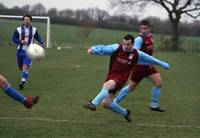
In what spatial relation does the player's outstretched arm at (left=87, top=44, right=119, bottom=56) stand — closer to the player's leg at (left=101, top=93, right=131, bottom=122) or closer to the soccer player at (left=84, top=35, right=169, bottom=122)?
the soccer player at (left=84, top=35, right=169, bottom=122)

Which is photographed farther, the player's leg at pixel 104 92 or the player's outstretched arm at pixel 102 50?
the player's outstretched arm at pixel 102 50

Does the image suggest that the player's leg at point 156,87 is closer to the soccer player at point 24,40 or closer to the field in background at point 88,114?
the field in background at point 88,114

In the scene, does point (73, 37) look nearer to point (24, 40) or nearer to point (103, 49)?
point (24, 40)

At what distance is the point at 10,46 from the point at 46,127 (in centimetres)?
3893

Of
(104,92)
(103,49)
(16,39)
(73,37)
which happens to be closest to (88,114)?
(104,92)

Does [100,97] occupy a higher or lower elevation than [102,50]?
lower

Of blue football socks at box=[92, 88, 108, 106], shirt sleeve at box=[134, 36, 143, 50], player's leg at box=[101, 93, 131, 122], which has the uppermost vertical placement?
shirt sleeve at box=[134, 36, 143, 50]

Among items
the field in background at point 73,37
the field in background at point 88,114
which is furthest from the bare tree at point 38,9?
the field in background at point 88,114

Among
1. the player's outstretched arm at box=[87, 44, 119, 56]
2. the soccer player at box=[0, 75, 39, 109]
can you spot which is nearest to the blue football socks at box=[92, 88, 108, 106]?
the player's outstretched arm at box=[87, 44, 119, 56]

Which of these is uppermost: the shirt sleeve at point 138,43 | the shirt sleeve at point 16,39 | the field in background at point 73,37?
the shirt sleeve at point 138,43

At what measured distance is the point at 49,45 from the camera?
4941cm

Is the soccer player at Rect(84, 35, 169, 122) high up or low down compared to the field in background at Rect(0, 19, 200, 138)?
up

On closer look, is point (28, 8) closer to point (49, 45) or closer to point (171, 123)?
point (49, 45)

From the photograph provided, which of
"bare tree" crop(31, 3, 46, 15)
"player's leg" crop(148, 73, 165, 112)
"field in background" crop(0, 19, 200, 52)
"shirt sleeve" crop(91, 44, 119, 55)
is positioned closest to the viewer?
"shirt sleeve" crop(91, 44, 119, 55)
